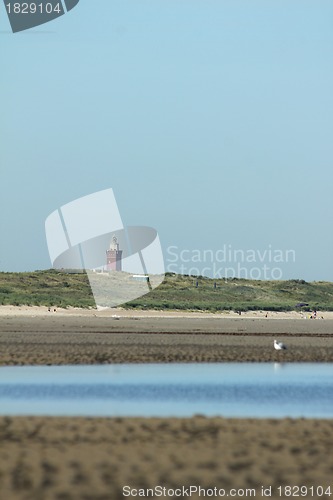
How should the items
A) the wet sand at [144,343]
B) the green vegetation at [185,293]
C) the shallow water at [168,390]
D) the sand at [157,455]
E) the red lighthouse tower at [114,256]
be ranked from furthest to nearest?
the red lighthouse tower at [114,256] → the green vegetation at [185,293] → the wet sand at [144,343] → the shallow water at [168,390] → the sand at [157,455]

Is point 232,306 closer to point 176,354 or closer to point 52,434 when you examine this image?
point 176,354

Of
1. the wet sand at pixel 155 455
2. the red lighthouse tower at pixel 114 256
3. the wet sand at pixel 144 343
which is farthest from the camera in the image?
the red lighthouse tower at pixel 114 256

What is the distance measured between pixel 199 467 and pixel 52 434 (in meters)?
4.41

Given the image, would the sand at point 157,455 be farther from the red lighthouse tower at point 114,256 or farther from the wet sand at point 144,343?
the red lighthouse tower at point 114,256

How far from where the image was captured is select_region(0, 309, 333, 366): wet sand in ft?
153

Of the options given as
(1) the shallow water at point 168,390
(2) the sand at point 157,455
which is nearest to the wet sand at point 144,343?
(1) the shallow water at point 168,390

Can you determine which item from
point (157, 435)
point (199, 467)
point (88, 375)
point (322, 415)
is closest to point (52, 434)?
point (157, 435)

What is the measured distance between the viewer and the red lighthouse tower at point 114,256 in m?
172

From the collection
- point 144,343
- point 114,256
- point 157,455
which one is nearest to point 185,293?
point 114,256

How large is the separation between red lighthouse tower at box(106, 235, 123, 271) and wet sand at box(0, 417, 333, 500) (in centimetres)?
14570

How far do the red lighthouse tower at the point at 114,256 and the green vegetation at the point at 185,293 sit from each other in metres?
8.25

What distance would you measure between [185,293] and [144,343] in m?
85.9

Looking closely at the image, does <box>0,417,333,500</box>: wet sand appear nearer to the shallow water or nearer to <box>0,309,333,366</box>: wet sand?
the shallow water

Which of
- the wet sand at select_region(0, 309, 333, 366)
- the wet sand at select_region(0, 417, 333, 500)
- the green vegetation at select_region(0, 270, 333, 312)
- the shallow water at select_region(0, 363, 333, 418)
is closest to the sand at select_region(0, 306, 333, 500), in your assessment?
the wet sand at select_region(0, 417, 333, 500)
